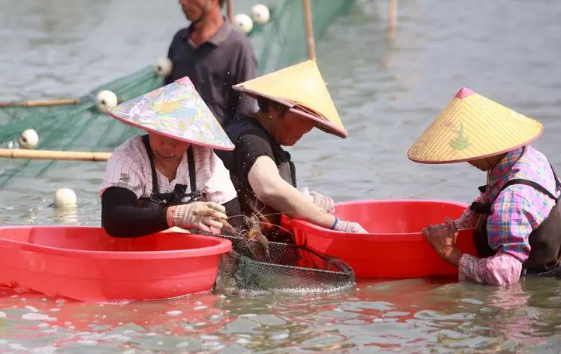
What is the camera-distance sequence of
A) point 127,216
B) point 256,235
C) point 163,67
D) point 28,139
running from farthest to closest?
point 28,139
point 163,67
point 256,235
point 127,216

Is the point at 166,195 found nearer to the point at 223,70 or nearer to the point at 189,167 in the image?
the point at 189,167

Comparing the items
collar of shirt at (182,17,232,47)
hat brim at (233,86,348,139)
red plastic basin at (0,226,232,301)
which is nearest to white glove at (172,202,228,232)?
red plastic basin at (0,226,232,301)

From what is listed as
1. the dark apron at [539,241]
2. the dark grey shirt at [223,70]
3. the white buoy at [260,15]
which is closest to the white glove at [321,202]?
the dark apron at [539,241]

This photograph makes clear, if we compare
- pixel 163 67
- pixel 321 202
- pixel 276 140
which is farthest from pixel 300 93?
pixel 163 67

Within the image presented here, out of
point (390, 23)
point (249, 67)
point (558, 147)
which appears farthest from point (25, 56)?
point (249, 67)

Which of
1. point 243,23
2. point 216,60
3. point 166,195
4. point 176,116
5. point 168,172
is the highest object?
point 243,23

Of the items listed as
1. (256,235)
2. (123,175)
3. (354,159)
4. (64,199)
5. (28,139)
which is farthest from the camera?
(354,159)

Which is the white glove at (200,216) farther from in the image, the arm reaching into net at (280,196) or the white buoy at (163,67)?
the white buoy at (163,67)

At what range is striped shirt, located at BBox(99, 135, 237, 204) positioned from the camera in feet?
17.1

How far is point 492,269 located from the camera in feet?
17.5

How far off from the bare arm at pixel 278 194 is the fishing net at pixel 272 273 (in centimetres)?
18

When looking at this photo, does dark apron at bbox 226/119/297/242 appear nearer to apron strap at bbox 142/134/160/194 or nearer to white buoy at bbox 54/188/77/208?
apron strap at bbox 142/134/160/194

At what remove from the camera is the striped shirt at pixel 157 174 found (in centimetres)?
523

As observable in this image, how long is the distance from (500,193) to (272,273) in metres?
1.07
